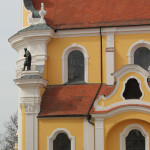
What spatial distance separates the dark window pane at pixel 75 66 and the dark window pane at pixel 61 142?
406 cm

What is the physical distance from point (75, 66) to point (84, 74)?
83 centimetres

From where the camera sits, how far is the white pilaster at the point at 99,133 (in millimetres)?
28969

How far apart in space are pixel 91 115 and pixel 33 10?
892 centimetres

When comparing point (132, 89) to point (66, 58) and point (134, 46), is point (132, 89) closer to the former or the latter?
point (134, 46)

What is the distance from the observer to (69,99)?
3128 centimetres

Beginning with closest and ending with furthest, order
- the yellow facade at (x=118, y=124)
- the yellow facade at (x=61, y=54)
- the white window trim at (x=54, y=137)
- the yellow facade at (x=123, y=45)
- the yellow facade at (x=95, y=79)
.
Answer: the yellow facade at (x=118, y=124) < the yellow facade at (x=95, y=79) < the white window trim at (x=54, y=137) < the yellow facade at (x=123, y=45) < the yellow facade at (x=61, y=54)

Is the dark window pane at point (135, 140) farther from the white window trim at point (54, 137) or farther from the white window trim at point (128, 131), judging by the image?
the white window trim at point (54, 137)

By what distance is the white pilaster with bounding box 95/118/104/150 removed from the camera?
95.0 feet

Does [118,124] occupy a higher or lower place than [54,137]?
higher

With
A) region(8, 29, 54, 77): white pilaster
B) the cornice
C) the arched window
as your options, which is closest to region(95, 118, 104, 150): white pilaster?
the cornice

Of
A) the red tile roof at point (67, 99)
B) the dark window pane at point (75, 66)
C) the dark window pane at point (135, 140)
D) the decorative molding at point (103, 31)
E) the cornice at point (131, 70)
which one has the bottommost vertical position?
the dark window pane at point (135, 140)

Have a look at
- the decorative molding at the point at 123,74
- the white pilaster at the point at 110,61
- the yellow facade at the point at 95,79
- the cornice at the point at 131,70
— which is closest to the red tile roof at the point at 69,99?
the yellow facade at the point at 95,79

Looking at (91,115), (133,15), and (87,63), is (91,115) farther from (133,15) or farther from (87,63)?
(133,15)

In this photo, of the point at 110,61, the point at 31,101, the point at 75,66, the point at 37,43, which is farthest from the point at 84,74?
the point at 31,101
